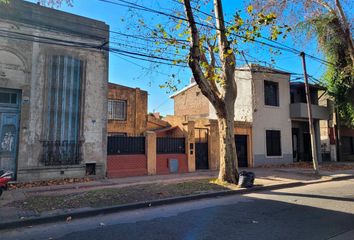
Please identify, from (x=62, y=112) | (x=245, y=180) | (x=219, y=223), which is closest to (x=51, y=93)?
(x=62, y=112)

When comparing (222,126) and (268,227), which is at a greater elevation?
(222,126)

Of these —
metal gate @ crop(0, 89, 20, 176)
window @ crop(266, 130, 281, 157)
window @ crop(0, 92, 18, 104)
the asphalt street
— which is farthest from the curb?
window @ crop(266, 130, 281, 157)

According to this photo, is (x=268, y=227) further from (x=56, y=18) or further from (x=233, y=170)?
(x=56, y=18)

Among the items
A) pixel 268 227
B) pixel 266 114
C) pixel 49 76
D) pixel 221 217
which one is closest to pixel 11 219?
pixel 221 217

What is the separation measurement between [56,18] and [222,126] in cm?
862

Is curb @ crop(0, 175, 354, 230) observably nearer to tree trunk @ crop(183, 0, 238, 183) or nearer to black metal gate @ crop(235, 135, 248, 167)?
tree trunk @ crop(183, 0, 238, 183)

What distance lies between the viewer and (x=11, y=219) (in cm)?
676

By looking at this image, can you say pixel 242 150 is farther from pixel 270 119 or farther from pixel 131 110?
pixel 131 110

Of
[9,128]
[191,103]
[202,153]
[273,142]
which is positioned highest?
[191,103]

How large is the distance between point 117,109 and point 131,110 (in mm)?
1089

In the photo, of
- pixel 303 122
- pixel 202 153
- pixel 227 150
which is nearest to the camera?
pixel 227 150

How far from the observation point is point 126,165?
14.7 meters

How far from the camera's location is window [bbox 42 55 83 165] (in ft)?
41.8

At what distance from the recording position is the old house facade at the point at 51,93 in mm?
12070
